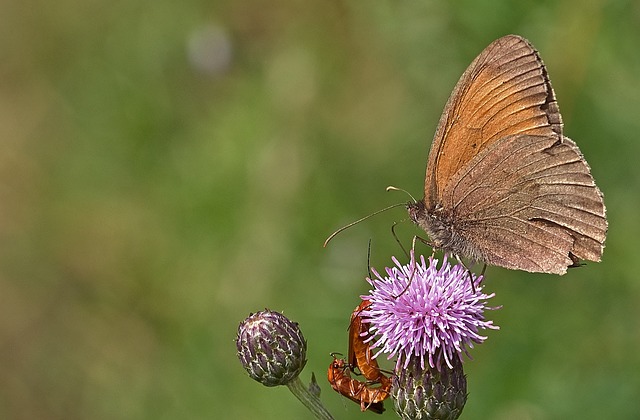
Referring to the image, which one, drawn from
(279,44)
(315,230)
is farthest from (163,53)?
(315,230)

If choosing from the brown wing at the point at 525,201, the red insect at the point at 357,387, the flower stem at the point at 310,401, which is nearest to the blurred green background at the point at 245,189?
the red insect at the point at 357,387

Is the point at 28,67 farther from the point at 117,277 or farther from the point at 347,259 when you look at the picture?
the point at 347,259

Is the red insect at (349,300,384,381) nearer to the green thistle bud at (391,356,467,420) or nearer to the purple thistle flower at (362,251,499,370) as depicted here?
the purple thistle flower at (362,251,499,370)

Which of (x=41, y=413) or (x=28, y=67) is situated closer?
(x=41, y=413)

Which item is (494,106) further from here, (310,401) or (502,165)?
(310,401)

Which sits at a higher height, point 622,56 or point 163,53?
point 622,56

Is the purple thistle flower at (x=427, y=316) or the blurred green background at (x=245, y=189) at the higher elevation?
the purple thistle flower at (x=427, y=316)

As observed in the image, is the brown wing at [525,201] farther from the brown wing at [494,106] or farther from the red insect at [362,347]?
the red insect at [362,347]
